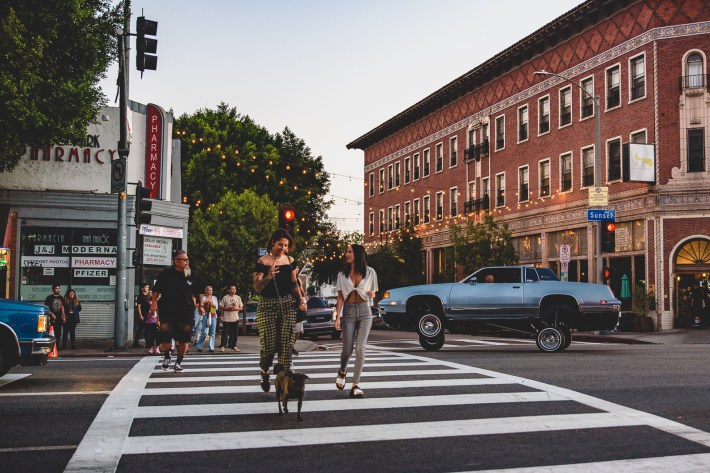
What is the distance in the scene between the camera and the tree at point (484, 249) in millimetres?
37469

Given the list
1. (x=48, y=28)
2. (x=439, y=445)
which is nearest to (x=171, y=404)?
(x=439, y=445)

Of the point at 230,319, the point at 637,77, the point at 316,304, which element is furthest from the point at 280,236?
the point at 637,77

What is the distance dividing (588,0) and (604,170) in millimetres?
7458

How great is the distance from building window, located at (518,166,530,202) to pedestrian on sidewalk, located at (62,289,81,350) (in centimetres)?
2588

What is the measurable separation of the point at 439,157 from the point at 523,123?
33.8 feet

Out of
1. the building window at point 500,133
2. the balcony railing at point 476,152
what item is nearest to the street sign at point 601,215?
the building window at point 500,133

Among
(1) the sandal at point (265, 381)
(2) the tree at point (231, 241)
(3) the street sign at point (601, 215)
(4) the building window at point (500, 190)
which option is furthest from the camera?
(4) the building window at point (500, 190)

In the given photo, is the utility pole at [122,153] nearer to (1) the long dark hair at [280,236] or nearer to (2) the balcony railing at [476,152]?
(1) the long dark hair at [280,236]

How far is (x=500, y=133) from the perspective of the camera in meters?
44.1

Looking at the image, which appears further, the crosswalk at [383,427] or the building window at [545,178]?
the building window at [545,178]

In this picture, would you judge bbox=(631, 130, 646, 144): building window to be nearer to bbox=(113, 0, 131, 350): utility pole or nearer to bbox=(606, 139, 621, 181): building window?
bbox=(606, 139, 621, 181): building window

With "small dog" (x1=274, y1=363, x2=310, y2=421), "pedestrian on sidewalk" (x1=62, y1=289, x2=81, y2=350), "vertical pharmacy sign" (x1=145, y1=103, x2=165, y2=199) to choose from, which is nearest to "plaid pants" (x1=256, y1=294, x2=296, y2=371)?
"small dog" (x1=274, y1=363, x2=310, y2=421)

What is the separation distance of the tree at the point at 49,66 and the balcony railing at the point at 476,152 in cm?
2786

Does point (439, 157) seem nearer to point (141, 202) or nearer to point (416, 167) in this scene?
point (416, 167)
